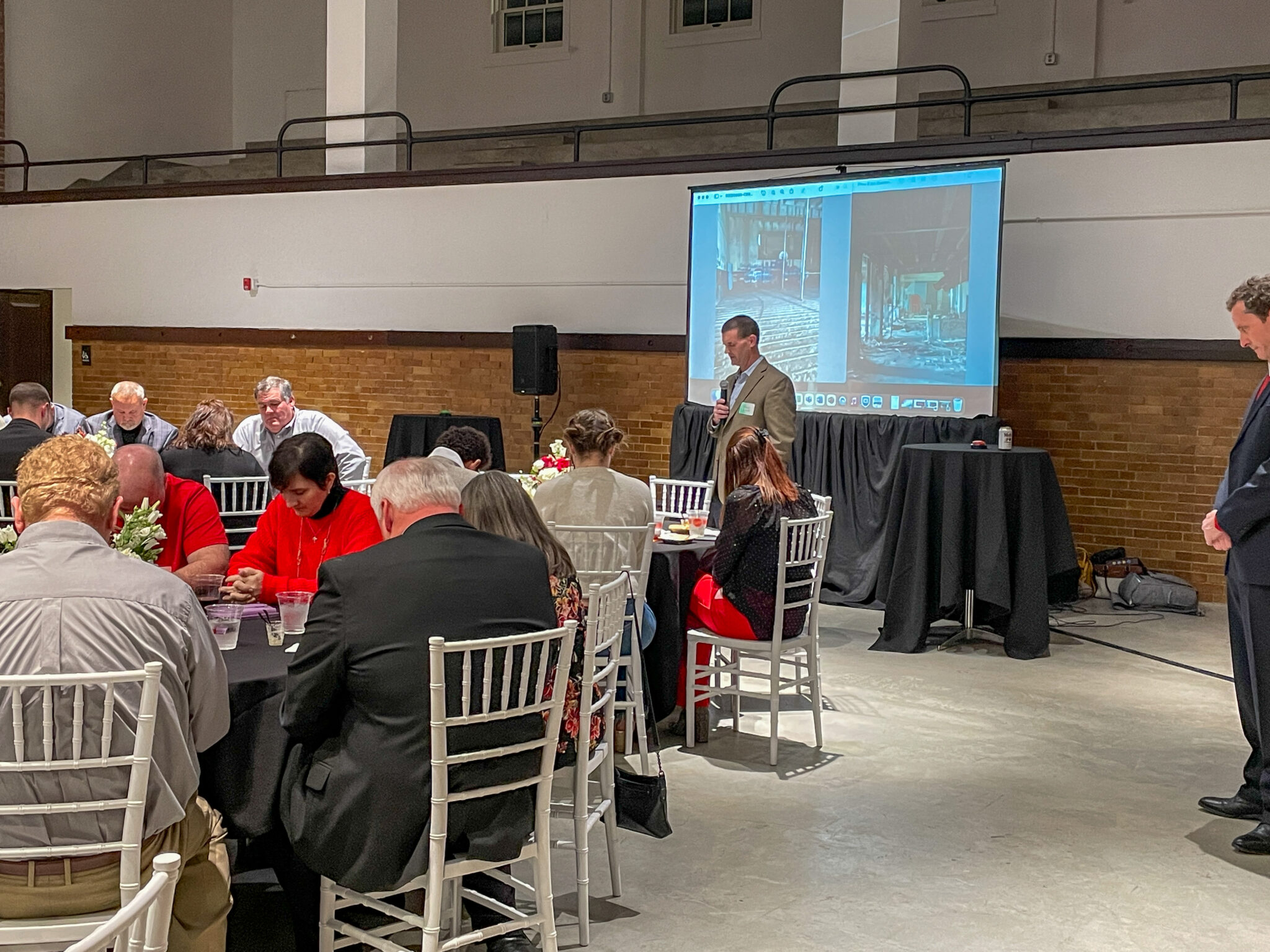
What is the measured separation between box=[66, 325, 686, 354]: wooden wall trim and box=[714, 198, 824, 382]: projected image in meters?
0.81

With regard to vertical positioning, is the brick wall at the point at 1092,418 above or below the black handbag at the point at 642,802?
above

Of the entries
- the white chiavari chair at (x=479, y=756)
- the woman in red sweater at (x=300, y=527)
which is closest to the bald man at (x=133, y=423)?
the woman in red sweater at (x=300, y=527)

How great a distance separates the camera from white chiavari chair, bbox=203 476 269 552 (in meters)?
5.43

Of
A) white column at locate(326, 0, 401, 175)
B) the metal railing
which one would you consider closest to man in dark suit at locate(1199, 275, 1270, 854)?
the metal railing

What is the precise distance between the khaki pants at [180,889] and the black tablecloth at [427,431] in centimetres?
677

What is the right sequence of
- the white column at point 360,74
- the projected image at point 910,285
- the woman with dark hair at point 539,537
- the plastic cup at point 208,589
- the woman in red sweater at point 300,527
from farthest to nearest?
the white column at point 360,74
the projected image at point 910,285
the woman in red sweater at point 300,527
the plastic cup at point 208,589
the woman with dark hair at point 539,537

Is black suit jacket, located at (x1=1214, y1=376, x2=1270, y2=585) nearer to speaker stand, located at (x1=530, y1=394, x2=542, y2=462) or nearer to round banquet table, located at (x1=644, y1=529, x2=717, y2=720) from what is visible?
round banquet table, located at (x1=644, y1=529, x2=717, y2=720)

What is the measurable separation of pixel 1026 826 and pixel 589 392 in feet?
21.2

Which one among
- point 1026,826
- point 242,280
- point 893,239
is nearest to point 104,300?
point 242,280

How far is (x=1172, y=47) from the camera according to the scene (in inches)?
418

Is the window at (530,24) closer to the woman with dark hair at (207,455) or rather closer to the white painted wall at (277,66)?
the white painted wall at (277,66)

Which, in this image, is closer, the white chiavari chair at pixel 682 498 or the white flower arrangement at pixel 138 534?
the white flower arrangement at pixel 138 534

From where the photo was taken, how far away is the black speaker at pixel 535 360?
9531 millimetres

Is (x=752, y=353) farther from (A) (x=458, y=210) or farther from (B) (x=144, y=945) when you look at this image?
(B) (x=144, y=945)
